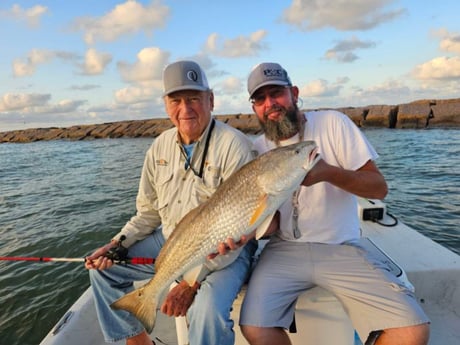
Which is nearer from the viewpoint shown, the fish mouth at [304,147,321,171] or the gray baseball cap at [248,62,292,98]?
the fish mouth at [304,147,321,171]

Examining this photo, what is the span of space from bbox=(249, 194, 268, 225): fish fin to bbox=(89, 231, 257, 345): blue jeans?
516 millimetres

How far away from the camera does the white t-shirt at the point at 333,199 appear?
9.62 ft

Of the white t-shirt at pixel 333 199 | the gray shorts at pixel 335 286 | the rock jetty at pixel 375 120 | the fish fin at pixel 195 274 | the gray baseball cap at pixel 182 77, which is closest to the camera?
the gray shorts at pixel 335 286

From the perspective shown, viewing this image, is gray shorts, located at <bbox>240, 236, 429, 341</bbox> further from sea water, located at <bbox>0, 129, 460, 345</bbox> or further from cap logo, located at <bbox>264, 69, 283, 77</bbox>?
sea water, located at <bbox>0, 129, 460, 345</bbox>

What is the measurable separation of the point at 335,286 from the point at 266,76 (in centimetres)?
189

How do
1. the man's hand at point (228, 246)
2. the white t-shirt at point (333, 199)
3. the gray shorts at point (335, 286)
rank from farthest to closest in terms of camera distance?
1. the white t-shirt at point (333, 199)
2. the man's hand at point (228, 246)
3. the gray shorts at point (335, 286)

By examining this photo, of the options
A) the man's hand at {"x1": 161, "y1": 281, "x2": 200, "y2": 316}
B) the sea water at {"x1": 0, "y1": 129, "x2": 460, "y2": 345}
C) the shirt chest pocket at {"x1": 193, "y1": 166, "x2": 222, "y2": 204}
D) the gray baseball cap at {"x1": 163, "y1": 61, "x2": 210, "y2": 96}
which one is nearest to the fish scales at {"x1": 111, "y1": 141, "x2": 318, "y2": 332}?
the man's hand at {"x1": 161, "y1": 281, "x2": 200, "y2": 316}

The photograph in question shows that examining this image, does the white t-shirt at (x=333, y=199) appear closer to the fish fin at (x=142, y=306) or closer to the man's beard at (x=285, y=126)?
the man's beard at (x=285, y=126)

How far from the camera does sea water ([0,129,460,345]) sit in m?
5.95

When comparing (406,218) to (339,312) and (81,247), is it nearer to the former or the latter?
(339,312)

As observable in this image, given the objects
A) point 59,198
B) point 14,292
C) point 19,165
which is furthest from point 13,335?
point 19,165

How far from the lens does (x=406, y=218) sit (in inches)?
328

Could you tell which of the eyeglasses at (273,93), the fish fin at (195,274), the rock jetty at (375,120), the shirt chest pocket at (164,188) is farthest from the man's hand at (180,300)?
the rock jetty at (375,120)

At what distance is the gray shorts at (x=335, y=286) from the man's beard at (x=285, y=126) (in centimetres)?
96
